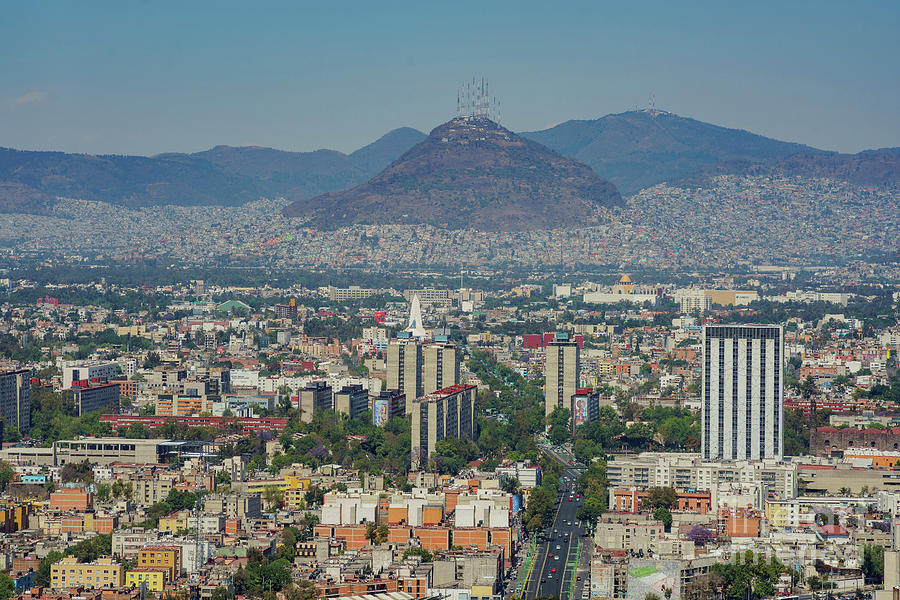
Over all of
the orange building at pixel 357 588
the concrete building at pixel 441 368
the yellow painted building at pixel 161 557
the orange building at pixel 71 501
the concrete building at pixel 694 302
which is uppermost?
the concrete building at pixel 694 302

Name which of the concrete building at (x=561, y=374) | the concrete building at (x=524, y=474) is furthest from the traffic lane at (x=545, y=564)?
the concrete building at (x=561, y=374)

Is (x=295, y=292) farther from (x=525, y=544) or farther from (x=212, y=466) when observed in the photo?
(x=525, y=544)

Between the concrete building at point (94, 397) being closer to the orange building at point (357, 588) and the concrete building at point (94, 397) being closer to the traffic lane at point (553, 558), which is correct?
the traffic lane at point (553, 558)

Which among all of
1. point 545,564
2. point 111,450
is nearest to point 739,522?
point 545,564

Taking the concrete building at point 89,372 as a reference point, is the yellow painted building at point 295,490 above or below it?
below

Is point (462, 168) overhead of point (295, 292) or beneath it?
overhead

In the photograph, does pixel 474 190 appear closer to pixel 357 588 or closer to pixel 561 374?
pixel 561 374

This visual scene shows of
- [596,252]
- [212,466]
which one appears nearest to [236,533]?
[212,466]
